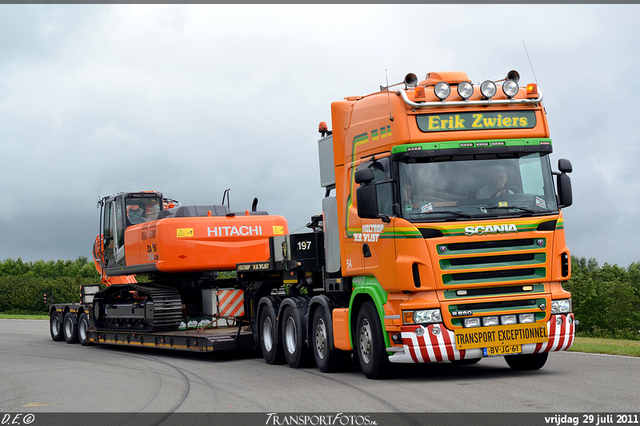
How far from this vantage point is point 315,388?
10711 mm

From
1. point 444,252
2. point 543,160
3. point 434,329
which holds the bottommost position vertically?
point 434,329

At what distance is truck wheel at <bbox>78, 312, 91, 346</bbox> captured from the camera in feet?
74.4

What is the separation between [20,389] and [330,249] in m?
5.41

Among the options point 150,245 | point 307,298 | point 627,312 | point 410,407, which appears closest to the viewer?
point 410,407

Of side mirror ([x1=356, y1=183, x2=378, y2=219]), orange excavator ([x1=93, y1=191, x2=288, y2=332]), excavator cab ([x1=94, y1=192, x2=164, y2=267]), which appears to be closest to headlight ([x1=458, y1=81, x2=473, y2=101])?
side mirror ([x1=356, y1=183, x2=378, y2=219])

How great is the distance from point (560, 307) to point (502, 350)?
1074mm

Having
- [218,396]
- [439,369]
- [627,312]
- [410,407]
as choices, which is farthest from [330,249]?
[627,312]

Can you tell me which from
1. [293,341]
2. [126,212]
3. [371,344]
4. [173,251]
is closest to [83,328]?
[126,212]

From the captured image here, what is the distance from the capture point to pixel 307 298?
14008 millimetres

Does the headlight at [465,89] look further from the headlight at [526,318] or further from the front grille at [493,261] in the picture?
the headlight at [526,318]

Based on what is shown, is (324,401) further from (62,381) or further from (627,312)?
(627,312)

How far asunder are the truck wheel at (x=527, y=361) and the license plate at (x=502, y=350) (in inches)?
53.8

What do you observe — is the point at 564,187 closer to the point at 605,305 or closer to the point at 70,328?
the point at 70,328

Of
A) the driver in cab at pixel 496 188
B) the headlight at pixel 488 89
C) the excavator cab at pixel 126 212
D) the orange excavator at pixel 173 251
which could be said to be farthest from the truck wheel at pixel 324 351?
the excavator cab at pixel 126 212
